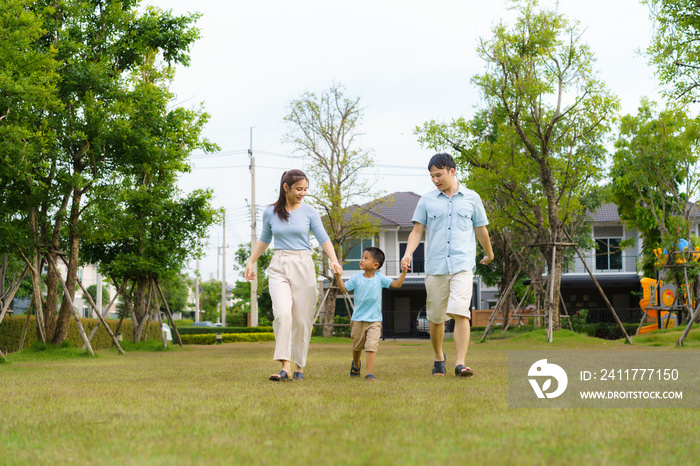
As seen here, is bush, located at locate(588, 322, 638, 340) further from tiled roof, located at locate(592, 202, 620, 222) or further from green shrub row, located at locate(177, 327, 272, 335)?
green shrub row, located at locate(177, 327, 272, 335)

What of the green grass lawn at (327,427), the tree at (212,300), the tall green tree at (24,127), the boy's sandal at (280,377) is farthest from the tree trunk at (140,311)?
the tree at (212,300)

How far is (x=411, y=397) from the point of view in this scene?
512 centimetres

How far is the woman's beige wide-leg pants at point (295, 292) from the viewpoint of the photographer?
6.96 metres

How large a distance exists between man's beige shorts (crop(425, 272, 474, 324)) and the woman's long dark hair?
160 centimetres

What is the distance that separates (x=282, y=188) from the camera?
715 centimetres

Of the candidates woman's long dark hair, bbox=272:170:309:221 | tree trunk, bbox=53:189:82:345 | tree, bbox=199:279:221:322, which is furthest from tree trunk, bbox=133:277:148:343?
tree, bbox=199:279:221:322

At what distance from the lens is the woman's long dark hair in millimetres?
7087

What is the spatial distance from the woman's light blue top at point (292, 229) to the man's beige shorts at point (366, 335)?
3.30 ft

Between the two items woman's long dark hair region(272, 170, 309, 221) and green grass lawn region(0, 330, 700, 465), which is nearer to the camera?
green grass lawn region(0, 330, 700, 465)

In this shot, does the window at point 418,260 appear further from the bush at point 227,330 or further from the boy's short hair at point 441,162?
the boy's short hair at point 441,162

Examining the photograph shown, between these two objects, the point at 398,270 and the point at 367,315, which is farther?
the point at 398,270

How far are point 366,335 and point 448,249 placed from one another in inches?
49.7

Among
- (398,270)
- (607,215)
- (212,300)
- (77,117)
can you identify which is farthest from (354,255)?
(212,300)

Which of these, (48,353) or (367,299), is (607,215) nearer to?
(48,353)
